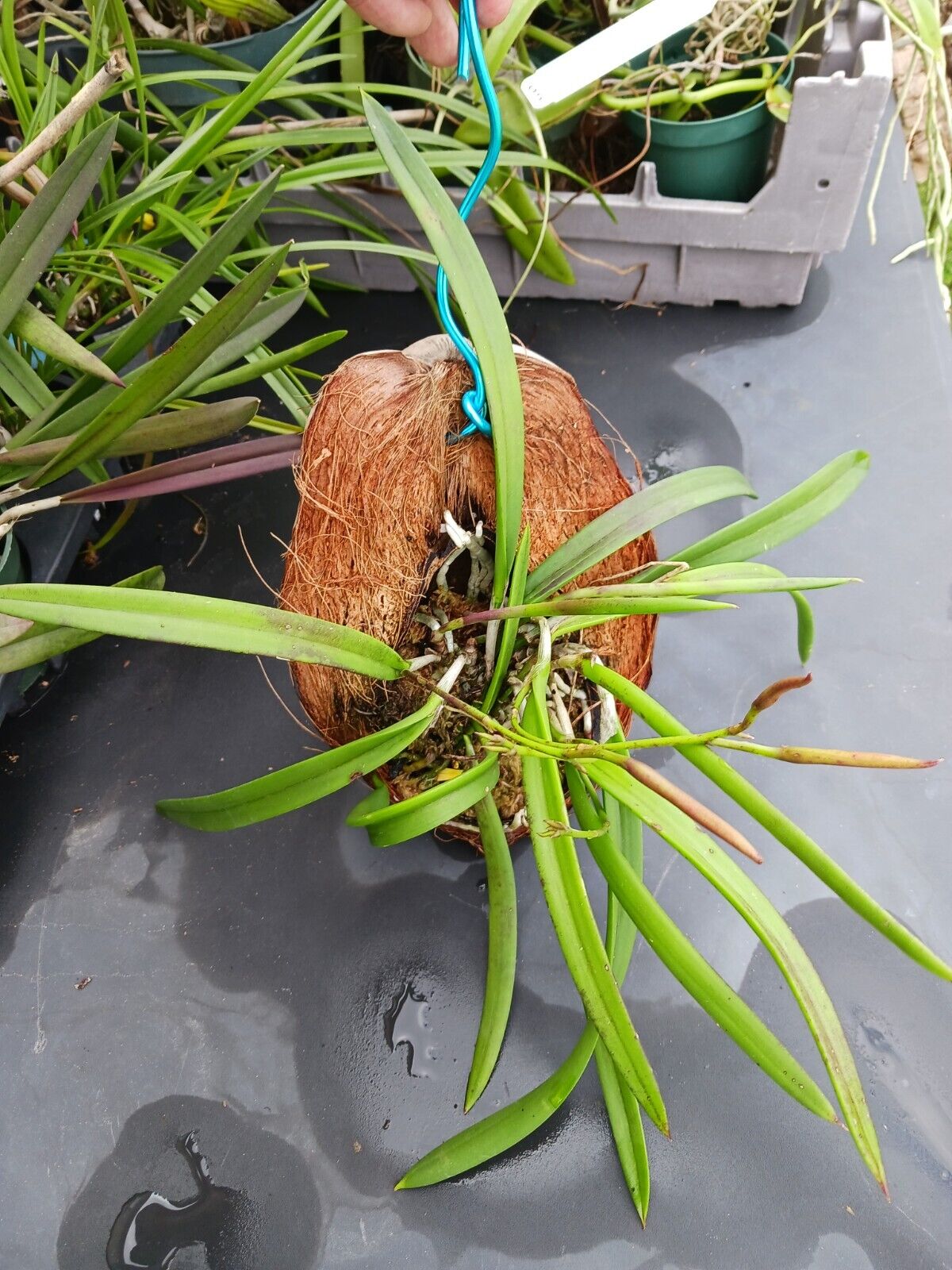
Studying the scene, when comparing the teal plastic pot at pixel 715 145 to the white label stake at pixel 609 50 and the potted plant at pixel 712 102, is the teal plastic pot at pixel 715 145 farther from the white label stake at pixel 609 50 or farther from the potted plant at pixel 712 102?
the white label stake at pixel 609 50

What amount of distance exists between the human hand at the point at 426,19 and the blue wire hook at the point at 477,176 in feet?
0.27

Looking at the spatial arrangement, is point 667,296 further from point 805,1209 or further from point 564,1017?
point 805,1209

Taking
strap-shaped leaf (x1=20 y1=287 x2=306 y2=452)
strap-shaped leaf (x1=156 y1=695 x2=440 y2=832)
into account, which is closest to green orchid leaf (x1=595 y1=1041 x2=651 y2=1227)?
strap-shaped leaf (x1=156 y1=695 x2=440 y2=832)

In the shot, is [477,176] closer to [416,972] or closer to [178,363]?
[178,363]

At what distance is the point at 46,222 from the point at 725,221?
72 cm

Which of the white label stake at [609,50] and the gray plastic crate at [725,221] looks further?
the gray plastic crate at [725,221]

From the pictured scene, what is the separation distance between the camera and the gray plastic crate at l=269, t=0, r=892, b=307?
0.91 metres

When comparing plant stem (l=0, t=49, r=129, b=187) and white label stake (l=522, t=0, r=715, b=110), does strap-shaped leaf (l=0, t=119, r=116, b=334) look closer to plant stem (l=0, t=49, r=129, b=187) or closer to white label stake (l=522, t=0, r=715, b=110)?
plant stem (l=0, t=49, r=129, b=187)

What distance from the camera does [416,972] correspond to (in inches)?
29.2

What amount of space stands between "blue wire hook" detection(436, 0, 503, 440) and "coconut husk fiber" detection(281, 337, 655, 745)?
0.03 meters

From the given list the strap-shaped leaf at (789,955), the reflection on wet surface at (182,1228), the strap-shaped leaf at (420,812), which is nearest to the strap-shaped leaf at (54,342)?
the strap-shaped leaf at (420,812)

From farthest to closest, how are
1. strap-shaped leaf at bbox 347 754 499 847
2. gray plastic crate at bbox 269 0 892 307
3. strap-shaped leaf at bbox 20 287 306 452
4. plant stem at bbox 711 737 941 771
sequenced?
gray plastic crate at bbox 269 0 892 307, strap-shaped leaf at bbox 20 287 306 452, strap-shaped leaf at bbox 347 754 499 847, plant stem at bbox 711 737 941 771

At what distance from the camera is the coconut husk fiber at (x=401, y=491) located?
0.62 m

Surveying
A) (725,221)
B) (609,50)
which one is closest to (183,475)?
(609,50)
